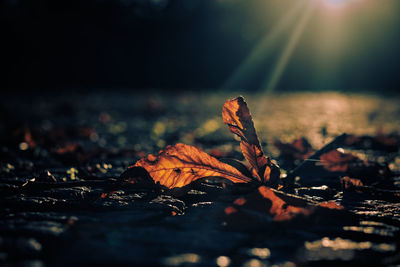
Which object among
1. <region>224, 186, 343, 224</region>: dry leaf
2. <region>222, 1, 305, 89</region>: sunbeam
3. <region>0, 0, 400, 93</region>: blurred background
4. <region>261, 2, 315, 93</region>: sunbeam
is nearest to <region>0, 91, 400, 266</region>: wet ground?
<region>224, 186, 343, 224</region>: dry leaf

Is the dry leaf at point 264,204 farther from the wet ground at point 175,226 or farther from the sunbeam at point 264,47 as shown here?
the sunbeam at point 264,47

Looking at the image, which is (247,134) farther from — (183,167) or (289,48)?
(289,48)

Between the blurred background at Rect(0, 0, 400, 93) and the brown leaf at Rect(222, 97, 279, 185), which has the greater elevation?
the blurred background at Rect(0, 0, 400, 93)

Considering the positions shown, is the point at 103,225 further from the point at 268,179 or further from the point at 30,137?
the point at 30,137

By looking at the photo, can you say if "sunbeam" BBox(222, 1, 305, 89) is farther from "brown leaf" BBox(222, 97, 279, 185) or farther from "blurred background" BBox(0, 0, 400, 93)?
"brown leaf" BBox(222, 97, 279, 185)

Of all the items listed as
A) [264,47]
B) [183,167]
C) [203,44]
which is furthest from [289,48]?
[183,167]

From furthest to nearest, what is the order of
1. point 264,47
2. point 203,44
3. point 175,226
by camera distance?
point 264,47 → point 203,44 → point 175,226
